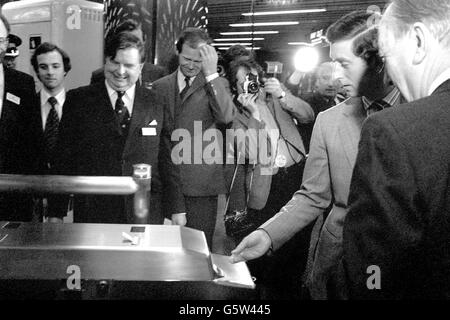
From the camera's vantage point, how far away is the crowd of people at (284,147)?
759 mm

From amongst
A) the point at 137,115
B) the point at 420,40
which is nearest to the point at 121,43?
the point at 137,115

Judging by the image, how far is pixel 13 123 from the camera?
236 cm

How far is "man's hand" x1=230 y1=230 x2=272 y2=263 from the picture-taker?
1435 millimetres

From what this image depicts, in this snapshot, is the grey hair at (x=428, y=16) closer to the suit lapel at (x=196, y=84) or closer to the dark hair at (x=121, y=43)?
the dark hair at (x=121, y=43)

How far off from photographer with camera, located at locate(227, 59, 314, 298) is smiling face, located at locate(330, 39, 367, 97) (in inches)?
39.1

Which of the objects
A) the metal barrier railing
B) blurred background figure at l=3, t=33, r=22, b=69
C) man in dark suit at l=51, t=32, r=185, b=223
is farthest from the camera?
blurred background figure at l=3, t=33, r=22, b=69

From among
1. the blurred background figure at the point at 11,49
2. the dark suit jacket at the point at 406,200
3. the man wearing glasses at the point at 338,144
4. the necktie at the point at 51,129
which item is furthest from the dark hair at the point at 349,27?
the blurred background figure at the point at 11,49

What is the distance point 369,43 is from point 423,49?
80 centimetres

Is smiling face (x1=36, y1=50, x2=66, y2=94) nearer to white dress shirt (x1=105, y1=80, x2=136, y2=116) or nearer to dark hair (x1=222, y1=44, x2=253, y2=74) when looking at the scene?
white dress shirt (x1=105, y1=80, x2=136, y2=116)
